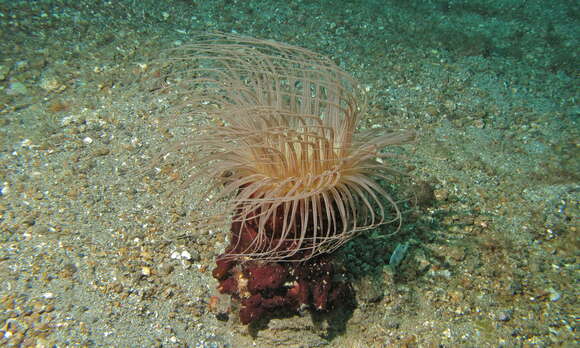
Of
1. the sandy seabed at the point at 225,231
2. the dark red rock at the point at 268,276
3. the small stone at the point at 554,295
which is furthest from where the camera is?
the small stone at the point at 554,295

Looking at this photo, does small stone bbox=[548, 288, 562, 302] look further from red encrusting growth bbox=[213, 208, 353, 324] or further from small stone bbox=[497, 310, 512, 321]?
red encrusting growth bbox=[213, 208, 353, 324]

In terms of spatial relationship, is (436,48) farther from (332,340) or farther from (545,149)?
(332,340)

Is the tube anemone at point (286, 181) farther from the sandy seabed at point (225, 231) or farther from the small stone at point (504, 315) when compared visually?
the small stone at point (504, 315)

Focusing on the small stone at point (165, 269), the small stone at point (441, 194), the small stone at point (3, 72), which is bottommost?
the small stone at point (165, 269)

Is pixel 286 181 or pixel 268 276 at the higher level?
pixel 286 181

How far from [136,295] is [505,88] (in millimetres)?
4972

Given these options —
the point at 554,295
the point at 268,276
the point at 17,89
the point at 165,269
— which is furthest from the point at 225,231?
the point at 17,89

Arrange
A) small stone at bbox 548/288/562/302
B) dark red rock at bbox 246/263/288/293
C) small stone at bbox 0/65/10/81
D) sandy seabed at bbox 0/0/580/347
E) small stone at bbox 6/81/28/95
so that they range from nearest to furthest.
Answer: dark red rock at bbox 246/263/288/293
sandy seabed at bbox 0/0/580/347
small stone at bbox 548/288/562/302
small stone at bbox 6/81/28/95
small stone at bbox 0/65/10/81

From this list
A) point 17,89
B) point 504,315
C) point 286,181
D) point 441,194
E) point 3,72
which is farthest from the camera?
point 3,72

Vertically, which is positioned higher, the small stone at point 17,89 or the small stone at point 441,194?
the small stone at point 441,194

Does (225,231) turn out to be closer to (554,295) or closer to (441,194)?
(441,194)

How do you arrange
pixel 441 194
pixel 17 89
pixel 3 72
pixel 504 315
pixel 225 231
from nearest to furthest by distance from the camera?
pixel 504 315, pixel 225 231, pixel 441 194, pixel 17 89, pixel 3 72

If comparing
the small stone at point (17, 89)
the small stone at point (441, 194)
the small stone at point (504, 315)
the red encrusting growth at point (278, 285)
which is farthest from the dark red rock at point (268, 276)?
the small stone at point (17, 89)

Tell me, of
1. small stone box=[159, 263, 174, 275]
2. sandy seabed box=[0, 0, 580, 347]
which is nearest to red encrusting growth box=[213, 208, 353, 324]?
sandy seabed box=[0, 0, 580, 347]
